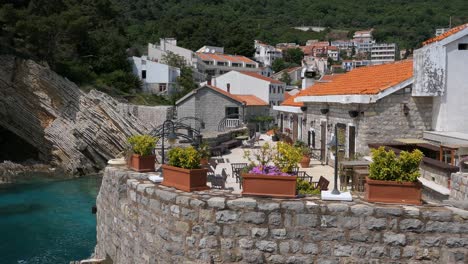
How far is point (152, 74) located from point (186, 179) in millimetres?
45170

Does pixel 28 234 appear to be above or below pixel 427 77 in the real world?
below

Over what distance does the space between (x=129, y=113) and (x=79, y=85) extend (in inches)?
228

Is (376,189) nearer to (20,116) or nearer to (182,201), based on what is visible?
(182,201)

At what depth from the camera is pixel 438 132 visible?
13.7 m

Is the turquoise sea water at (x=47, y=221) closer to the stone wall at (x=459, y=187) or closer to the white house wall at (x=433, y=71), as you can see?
the white house wall at (x=433, y=71)

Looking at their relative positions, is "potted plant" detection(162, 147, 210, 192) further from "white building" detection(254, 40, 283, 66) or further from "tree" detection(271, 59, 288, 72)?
"white building" detection(254, 40, 283, 66)

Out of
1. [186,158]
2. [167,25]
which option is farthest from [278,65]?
[186,158]

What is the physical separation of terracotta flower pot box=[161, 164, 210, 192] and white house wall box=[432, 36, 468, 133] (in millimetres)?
8937

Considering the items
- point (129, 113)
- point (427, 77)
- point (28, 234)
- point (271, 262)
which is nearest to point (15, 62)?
point (129, 113)

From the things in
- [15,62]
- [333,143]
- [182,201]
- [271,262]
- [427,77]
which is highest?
[15,62]

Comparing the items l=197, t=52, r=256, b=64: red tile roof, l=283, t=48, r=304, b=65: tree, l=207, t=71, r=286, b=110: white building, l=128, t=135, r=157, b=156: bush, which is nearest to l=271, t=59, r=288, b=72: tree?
l=283, t=48, r=304, b=65: tree

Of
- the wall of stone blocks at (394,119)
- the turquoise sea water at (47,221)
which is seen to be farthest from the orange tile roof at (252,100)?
the wall of stone blocks at (394,119)

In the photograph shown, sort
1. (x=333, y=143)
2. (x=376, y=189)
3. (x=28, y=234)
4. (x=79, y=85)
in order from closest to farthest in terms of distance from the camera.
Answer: (x=376, y=189) < (x=333, y=143) < (x=28, y=234) < (x=79, y=85)

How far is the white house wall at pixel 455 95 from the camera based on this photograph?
44.0 feet
